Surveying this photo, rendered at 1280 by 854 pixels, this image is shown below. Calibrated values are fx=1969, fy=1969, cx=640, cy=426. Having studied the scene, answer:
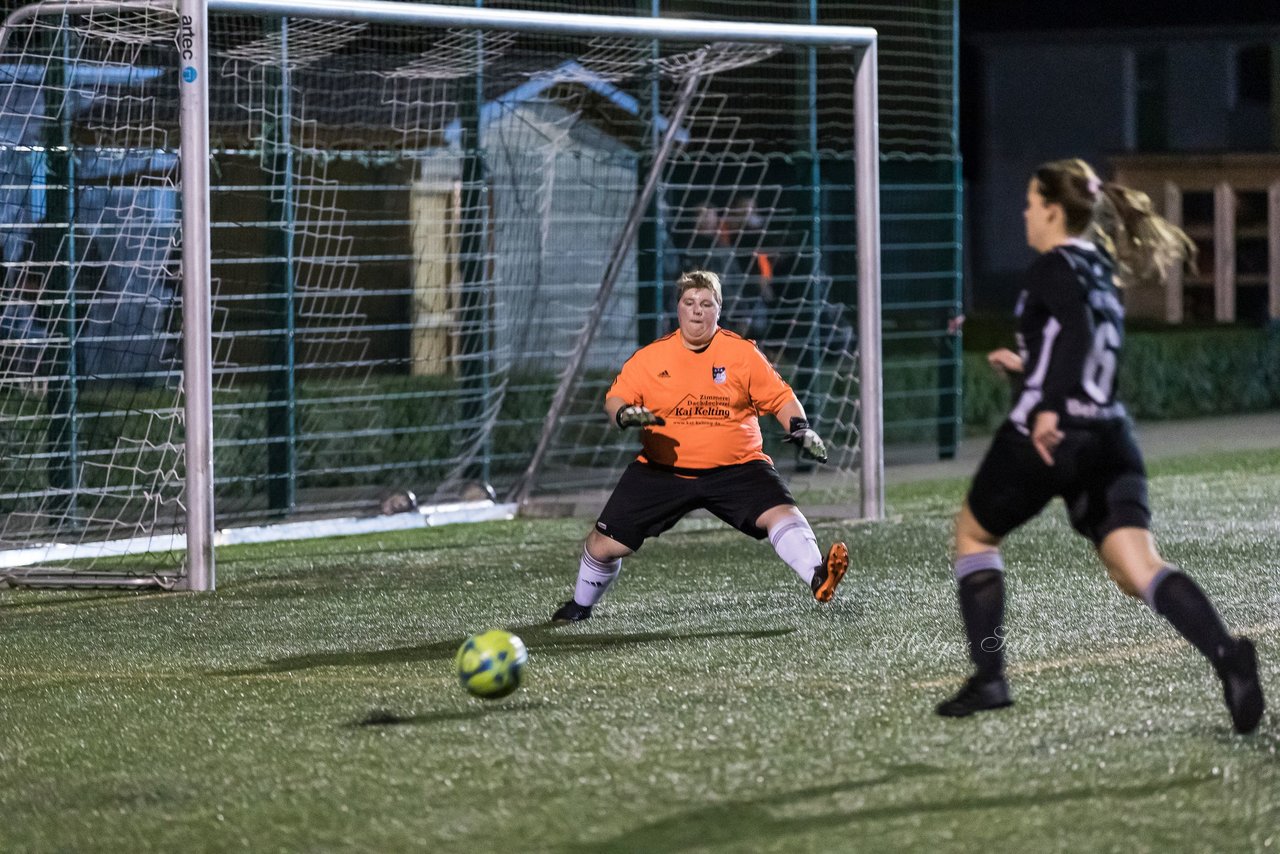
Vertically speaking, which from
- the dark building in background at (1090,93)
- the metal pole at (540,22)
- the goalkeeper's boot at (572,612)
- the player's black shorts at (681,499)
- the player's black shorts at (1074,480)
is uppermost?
the dark building in background at (1090,93)

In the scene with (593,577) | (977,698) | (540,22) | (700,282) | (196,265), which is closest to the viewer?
(977,698)

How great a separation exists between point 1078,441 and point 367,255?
7.73 meters

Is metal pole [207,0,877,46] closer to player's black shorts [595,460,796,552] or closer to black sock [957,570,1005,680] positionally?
player's black shorts [595,460,796,552]

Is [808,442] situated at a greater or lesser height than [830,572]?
greater

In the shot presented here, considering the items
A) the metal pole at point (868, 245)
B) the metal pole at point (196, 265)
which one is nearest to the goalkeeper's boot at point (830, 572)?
the metal pole at point (196, 265)

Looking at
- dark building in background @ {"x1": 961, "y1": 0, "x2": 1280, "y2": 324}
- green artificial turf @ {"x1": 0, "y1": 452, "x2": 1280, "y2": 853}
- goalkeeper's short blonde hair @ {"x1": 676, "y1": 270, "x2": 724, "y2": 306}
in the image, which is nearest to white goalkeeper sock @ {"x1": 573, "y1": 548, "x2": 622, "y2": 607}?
green artificial turf @ {"x1": 0, "y1": 452, "x2": 1280, "y2": 853}

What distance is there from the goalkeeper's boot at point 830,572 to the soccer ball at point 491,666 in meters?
1.58

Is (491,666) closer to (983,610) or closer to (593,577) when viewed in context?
(983,610)

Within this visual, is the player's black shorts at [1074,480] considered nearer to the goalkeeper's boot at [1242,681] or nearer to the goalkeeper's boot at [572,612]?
the goalkeeper's boot at [1242,681]

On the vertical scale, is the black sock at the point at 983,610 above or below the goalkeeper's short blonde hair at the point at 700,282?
below

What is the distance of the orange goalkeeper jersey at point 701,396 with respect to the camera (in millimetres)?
7566

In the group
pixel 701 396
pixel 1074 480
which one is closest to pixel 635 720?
pixel 1074 480

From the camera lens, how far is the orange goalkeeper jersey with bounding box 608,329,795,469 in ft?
24.8

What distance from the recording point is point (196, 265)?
863 centimetres
